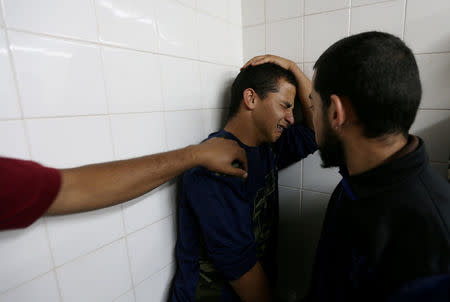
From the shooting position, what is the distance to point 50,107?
0.68 meters

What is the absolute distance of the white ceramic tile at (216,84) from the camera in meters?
1.19

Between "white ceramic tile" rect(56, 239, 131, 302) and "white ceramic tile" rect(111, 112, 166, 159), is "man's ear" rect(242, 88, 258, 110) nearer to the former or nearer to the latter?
"white ceramic tile" rect(111, 112, 166, 159)

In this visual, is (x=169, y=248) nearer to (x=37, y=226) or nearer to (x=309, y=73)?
(x=37, y=226)

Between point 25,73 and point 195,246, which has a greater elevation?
point 25,73

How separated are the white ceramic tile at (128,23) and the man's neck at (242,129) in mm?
443

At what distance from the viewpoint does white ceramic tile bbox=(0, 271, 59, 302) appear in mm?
652

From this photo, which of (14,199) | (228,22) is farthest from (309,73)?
(14,199)

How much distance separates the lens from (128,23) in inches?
33.1

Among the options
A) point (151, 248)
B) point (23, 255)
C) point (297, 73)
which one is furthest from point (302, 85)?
point (23, 255)

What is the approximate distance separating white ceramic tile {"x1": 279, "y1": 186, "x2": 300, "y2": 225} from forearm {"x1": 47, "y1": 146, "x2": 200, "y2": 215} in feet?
2.47

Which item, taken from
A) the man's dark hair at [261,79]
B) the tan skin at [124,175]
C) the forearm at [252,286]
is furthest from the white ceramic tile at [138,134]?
the forearm at [252,286]

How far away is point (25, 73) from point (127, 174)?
1.16ft

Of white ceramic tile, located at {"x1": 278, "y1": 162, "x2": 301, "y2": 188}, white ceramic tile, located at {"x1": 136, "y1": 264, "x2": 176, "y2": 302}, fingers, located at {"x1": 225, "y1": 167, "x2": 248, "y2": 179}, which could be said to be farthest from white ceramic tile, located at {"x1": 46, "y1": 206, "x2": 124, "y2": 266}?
white ceramic tile, located at {"x1": 278, "y1": 162, "x2": 301, "y2": 188}

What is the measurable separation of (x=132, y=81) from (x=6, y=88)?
0.35m
